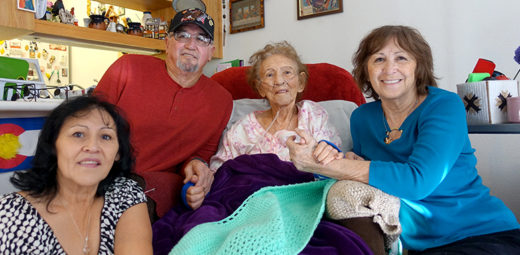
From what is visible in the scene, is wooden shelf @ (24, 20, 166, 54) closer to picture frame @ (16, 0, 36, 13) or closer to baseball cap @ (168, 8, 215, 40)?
picture frame @ (16, 0, 36, 13)

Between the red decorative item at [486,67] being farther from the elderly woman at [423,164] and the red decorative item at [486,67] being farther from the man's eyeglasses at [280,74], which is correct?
the man's eyeglasses at [280,74]

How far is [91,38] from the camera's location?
277 cm

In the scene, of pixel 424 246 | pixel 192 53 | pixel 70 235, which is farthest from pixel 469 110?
pixel 70 235

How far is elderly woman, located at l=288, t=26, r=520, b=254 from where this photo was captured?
41.5 inches

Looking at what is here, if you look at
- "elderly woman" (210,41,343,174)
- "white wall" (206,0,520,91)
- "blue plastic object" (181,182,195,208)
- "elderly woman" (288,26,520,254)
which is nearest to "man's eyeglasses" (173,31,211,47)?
"elderly woman" (210,41,343,174)

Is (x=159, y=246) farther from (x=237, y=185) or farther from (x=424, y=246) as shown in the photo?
(x=424, y=246)

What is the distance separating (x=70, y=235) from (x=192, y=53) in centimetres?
102

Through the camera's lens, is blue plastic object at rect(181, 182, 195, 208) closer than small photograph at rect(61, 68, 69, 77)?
Yes

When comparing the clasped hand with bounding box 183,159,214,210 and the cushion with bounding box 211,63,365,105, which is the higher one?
the cushion with bounding box 211,63,365,105

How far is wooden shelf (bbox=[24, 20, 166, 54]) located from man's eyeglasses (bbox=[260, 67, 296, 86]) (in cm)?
166

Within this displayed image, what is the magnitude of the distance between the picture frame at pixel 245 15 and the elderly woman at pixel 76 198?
216 cm

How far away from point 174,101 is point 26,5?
1325 mm

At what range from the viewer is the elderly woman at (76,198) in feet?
3.24

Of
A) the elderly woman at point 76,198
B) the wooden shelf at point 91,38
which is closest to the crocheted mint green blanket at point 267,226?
the elderly woman at point 76,198
